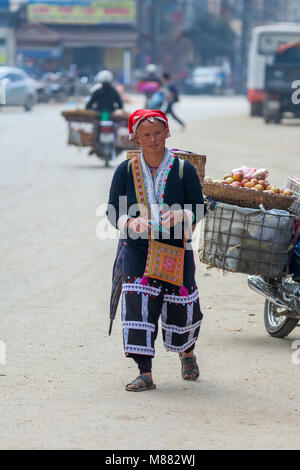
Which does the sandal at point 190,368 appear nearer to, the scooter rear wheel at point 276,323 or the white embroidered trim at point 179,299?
the white embroidered trim at point 179,299

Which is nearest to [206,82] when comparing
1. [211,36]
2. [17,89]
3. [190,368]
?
[211,36]

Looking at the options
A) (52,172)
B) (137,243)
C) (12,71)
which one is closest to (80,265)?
(137,243)

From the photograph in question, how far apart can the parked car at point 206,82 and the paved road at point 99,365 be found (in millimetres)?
51573

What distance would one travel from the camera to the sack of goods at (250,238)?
6.17 metres

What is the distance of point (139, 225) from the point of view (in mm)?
5215

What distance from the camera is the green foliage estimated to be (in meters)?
76.2

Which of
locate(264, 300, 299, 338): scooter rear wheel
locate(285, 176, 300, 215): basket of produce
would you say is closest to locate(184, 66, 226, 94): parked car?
locate(264, 300, 299, 338): scooter rear wheel

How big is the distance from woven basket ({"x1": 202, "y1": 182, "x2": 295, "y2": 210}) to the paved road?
0.92 m

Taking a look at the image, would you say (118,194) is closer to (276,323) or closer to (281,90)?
(276,323)

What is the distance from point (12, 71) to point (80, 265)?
27286mm

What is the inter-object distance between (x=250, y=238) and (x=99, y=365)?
3.90 feet
